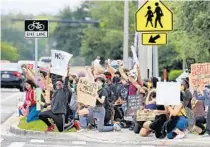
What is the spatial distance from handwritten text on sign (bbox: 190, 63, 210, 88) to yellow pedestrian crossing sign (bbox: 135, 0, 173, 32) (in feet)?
4.07

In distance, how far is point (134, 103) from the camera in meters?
18.9

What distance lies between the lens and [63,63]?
1886 centimetres

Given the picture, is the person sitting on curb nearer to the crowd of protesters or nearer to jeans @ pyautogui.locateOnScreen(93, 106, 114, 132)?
the crowd of protesters

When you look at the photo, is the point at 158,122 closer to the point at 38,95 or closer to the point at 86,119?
the point at 86,119

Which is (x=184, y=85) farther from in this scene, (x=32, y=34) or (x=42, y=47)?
(x=42, y=47)

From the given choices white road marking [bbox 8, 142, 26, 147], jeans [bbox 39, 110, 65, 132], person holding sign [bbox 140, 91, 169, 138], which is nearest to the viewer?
white road marking [bbox 8, 142, 26, 147]

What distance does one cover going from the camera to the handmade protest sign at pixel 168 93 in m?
16.5

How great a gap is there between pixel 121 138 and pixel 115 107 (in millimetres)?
2740

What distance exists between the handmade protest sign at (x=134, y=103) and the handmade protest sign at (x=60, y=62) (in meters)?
1.85

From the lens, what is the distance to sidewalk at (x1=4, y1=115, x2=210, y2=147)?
53.7ft

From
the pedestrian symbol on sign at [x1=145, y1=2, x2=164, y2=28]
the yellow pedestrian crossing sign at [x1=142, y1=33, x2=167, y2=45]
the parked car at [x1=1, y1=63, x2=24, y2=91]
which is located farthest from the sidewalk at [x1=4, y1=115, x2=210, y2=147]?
the parked car at [x1=1, y1=63, x2=24, y2=91]

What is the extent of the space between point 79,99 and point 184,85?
2.74 meters

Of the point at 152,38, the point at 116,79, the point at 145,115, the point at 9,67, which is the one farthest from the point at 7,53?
the point at 145,115

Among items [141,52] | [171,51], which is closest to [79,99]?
[141,52]
